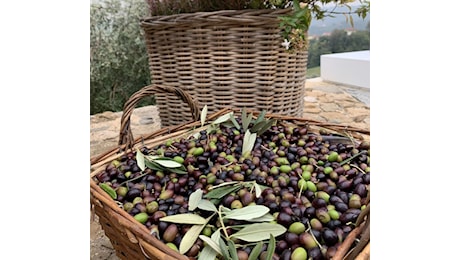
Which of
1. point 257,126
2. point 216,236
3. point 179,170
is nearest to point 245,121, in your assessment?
point 257,126

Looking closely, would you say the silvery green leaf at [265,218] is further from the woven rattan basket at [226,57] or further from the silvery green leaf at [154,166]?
the woven rattan basket at [226,57]

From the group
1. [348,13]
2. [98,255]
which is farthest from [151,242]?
[348,13]

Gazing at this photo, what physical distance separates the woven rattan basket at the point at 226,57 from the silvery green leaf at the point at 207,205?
74cm

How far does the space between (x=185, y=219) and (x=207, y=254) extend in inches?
3.5

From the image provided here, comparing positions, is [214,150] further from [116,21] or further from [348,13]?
[116,21]

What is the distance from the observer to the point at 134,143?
0.93m

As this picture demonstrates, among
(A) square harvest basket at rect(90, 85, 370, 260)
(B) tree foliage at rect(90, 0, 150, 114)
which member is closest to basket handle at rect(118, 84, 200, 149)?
(A) square harvest basket at rect(90, 85, 370, 260)

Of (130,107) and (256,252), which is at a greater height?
(130,107)

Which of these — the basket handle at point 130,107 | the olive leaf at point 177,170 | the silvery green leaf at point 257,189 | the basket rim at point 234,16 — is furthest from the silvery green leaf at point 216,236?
the basket rim at point 234,16

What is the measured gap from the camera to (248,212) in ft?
1.95

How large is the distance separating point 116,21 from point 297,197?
135 inches

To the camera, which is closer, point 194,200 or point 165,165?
point 194,200

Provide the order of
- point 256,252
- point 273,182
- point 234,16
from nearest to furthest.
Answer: point 256,252, point 273,182, point 234,16

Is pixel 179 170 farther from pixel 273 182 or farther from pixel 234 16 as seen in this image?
pixel 234 16
